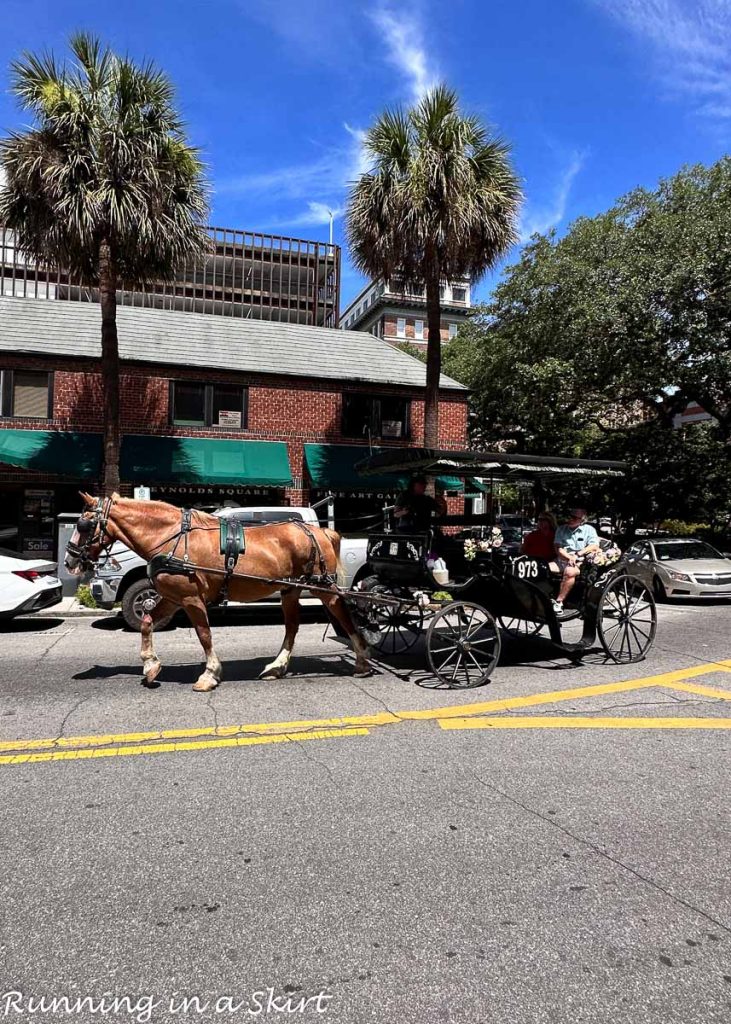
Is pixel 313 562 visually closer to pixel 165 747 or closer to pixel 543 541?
pixel 165 747

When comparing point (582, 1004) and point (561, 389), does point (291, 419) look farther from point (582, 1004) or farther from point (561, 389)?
point (582, 1004)

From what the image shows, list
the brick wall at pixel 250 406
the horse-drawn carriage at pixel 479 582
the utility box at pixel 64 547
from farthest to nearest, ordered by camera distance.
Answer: the brick wall at pixel 250 406 < the utility box at pixel 64 547 < the horse-drawn carriage at pixel 479 582

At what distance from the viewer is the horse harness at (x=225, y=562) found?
661cm

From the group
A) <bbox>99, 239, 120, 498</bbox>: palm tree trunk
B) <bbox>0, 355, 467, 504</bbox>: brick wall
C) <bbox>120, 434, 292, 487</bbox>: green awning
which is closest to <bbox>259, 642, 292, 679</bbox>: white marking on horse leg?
<bbox>99, 239, 120, 498</bbox>: palm tree trunk

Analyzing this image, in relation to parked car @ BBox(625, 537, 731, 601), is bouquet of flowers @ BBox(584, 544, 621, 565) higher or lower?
higher

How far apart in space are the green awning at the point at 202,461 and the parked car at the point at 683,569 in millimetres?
9835

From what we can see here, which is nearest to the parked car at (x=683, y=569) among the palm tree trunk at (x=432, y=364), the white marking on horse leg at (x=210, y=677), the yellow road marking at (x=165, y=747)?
the palm tree trunk at (x=432, y=364)

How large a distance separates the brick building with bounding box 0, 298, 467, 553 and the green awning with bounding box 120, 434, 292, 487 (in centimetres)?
3

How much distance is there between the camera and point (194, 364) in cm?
1953

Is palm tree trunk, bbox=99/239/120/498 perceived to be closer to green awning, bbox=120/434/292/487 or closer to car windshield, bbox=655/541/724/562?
green awning, bbox=120/434/292/487

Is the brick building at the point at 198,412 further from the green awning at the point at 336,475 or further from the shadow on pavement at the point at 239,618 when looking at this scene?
the shadow on pavement at the point at 239,618

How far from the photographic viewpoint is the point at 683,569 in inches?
600

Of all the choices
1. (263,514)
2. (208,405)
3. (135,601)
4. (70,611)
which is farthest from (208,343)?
(135,601)

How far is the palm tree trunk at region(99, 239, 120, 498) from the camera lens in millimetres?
14008
